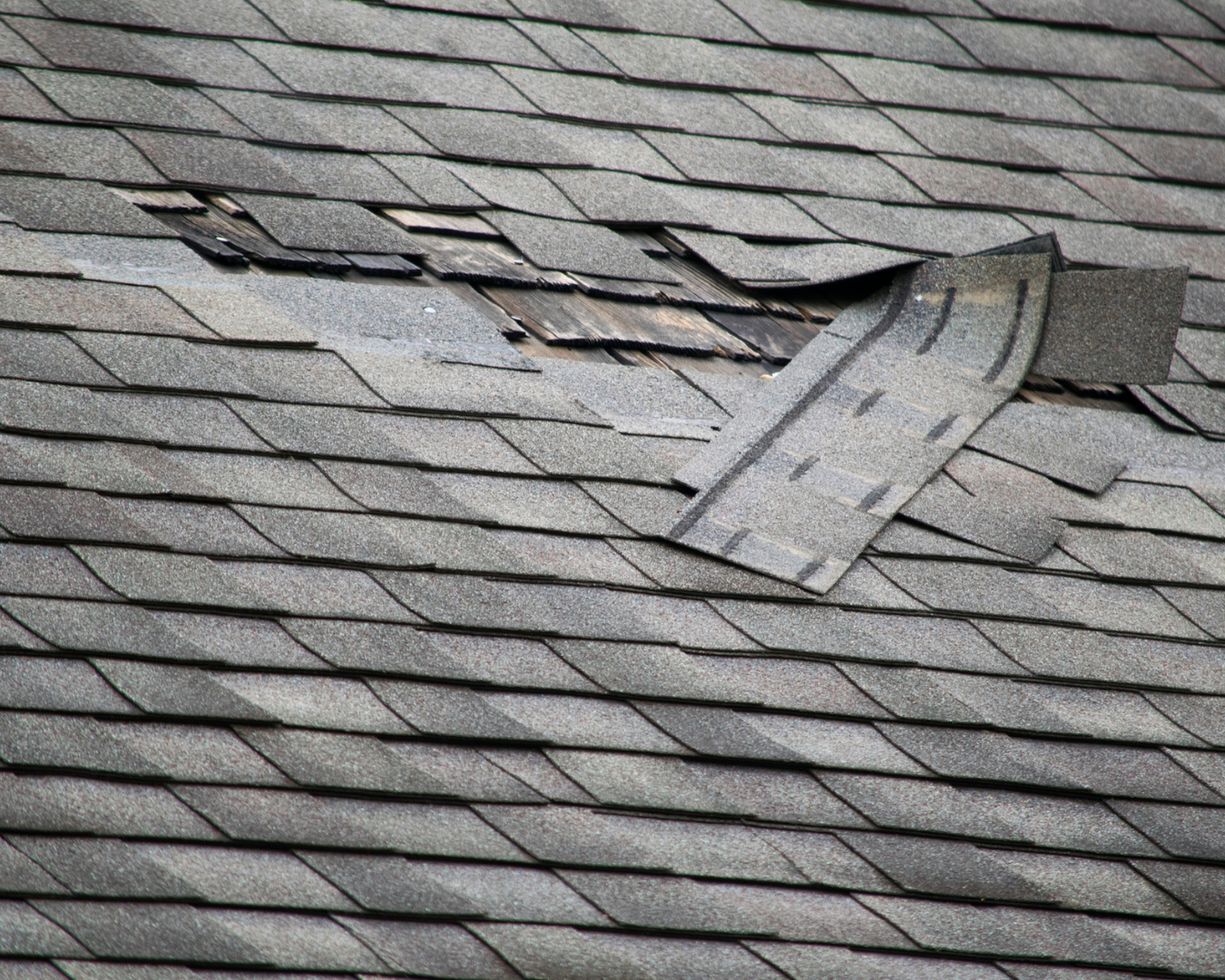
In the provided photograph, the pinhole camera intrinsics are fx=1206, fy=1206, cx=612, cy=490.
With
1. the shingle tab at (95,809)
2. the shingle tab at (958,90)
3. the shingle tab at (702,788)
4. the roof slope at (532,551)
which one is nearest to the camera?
the shingle tab at (95,809)

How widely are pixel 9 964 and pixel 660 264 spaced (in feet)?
6.91

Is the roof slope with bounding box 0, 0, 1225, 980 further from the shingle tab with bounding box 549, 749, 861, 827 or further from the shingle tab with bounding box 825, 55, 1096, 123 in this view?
the shingle tab with bounding box 825, 55, 1096, 123

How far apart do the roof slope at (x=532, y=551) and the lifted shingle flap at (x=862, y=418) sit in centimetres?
5

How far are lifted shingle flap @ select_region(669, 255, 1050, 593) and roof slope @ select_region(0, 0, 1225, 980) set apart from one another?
0.15 feet

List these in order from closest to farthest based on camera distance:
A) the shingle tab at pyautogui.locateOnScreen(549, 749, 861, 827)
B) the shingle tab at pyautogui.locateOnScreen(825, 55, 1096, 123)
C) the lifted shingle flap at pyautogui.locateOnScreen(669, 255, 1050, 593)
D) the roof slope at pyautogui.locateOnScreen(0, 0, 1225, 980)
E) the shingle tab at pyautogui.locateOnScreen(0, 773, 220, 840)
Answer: the shingle tab at pyautogui.locateOnScreen(0, 773, 220, 840) → the roof slope at pyautogui.locateOnScreen(0, 0, 1225, 980) → the shingle tab at pyautogui.locateOnScreen(549, 749, 861, 827) → the lifted shingle flap at pyautogui.locateOnScreen(669, 255, 1050, 593) → the shingle tab at pyautogui.locateOnScreen(825, 55, 1096, 123)

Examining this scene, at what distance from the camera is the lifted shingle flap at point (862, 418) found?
8.56ft

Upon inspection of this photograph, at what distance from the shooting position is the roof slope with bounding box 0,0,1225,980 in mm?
2070

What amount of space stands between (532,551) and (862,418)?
930mm

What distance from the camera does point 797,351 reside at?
306 cm

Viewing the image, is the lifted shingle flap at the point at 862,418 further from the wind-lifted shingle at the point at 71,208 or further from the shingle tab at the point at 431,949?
the wind-lifted shingle at the point at 71,208

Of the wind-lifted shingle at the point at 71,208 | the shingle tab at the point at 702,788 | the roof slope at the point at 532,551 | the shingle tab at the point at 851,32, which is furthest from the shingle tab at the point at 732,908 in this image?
the shingle tab at the point at 851,32

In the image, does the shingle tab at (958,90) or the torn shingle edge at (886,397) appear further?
the shingle tab at (958,90)

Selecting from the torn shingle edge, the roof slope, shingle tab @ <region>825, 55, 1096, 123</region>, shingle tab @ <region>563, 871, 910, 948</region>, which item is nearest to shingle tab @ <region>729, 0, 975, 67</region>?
shingle tab @ <region>825, 55, 1096, 123</region>

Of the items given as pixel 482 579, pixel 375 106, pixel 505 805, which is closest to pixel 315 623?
pixel 482 579
